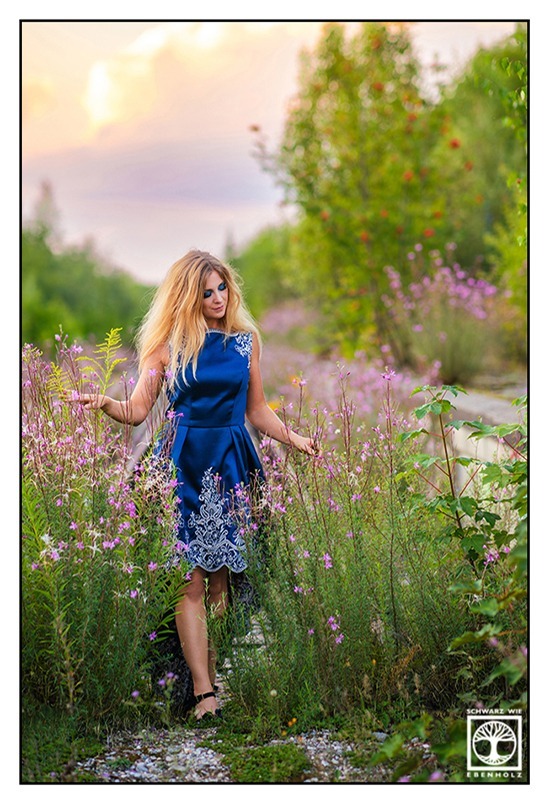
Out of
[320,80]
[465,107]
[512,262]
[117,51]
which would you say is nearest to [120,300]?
[465,107]

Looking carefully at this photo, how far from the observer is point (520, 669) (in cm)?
279

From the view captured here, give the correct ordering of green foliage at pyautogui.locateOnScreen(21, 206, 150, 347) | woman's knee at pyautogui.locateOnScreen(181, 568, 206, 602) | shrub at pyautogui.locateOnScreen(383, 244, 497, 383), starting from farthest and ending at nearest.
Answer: green foliage at pyautogui.locateOnScreen(21, 206, 150, 347) → shrub at pyautogui.locateOnScreen(383, 244, 497, 383) → woman's knee at pyautogui.locateOnScreen(181, 568, 206, 602)

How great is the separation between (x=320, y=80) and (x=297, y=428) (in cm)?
989

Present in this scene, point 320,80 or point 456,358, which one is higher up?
point 320,80

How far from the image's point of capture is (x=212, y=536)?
136 inches

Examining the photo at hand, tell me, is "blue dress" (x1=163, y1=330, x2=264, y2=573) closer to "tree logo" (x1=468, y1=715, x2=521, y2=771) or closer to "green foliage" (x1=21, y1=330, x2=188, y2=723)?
"green foliage" (x1=21, y1=330, x2=188, y2=723)

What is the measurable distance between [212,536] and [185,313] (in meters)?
0.85

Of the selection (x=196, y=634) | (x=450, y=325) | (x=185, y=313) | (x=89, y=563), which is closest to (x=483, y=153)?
(x=450, y=325)

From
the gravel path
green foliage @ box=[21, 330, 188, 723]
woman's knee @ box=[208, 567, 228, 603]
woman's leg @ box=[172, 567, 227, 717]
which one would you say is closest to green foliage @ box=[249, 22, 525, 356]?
woman's knee @ box=[208, 567, 228, 603]

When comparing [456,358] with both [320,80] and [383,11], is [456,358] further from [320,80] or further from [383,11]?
[383,11]

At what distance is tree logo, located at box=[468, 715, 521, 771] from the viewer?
2.90 metres

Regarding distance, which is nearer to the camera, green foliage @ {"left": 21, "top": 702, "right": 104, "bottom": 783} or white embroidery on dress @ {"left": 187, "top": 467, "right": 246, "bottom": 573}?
green foliage @ {"left": 21, "top": 702, "right": 104, "bottom": 783}

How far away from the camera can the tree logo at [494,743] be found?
9.53ft

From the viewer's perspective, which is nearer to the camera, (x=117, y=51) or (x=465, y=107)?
(x=117, y=51)
